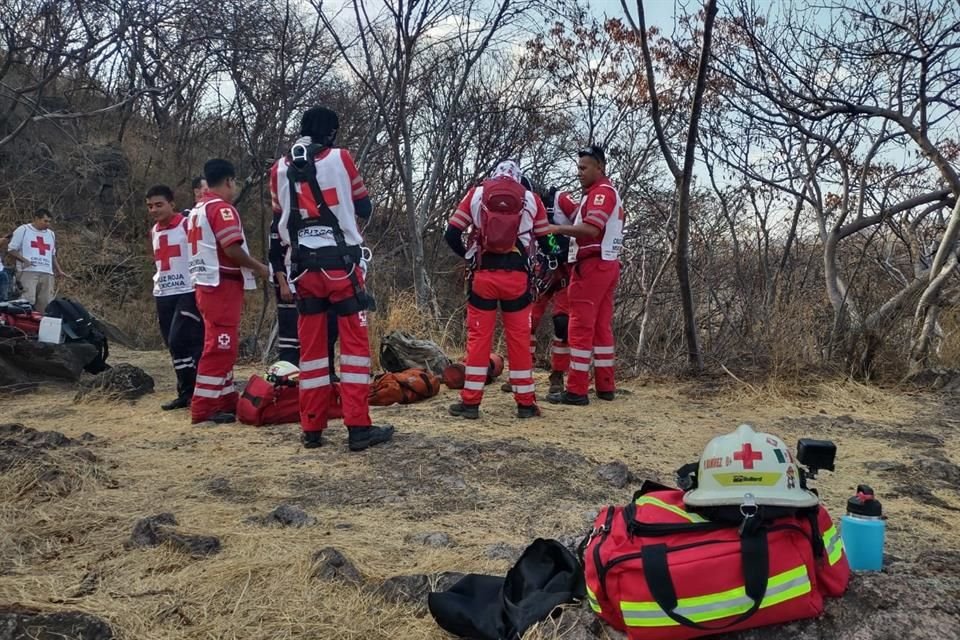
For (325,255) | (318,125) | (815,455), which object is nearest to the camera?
(815,455)

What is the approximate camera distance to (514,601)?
2.67 m

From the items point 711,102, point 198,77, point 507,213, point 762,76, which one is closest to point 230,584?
point 507,213

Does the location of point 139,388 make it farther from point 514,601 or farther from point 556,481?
point 514,601

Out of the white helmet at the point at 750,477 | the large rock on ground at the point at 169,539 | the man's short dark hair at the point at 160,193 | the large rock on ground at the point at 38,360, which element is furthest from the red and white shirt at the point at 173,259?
the white helmet at the point at 750,477

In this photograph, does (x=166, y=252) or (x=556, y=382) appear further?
(x=556, y=382)

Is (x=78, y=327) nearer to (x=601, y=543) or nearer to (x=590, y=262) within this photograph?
(x=590, y=262)

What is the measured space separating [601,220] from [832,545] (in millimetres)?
4005

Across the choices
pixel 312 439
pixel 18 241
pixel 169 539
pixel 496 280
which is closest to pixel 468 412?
pixel 496 280

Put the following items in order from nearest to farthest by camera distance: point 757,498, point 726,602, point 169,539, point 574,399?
1. point 726,602
2. point 757,498
3. point 169,539
4. point 574,399

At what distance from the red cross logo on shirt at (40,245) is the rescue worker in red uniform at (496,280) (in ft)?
26.5

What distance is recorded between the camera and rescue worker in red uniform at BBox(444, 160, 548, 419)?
5641 millimetres

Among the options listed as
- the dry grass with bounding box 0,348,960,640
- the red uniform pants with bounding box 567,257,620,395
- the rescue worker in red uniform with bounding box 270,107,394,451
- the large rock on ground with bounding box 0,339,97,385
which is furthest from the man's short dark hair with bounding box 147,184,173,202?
the red uniform pants with bounding box 567,257,620,395

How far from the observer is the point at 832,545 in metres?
2.46

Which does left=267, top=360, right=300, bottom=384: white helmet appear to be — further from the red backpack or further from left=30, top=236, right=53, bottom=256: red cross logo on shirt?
left=30, top=236, right=53, bottom=256: red cross logo on shirt
